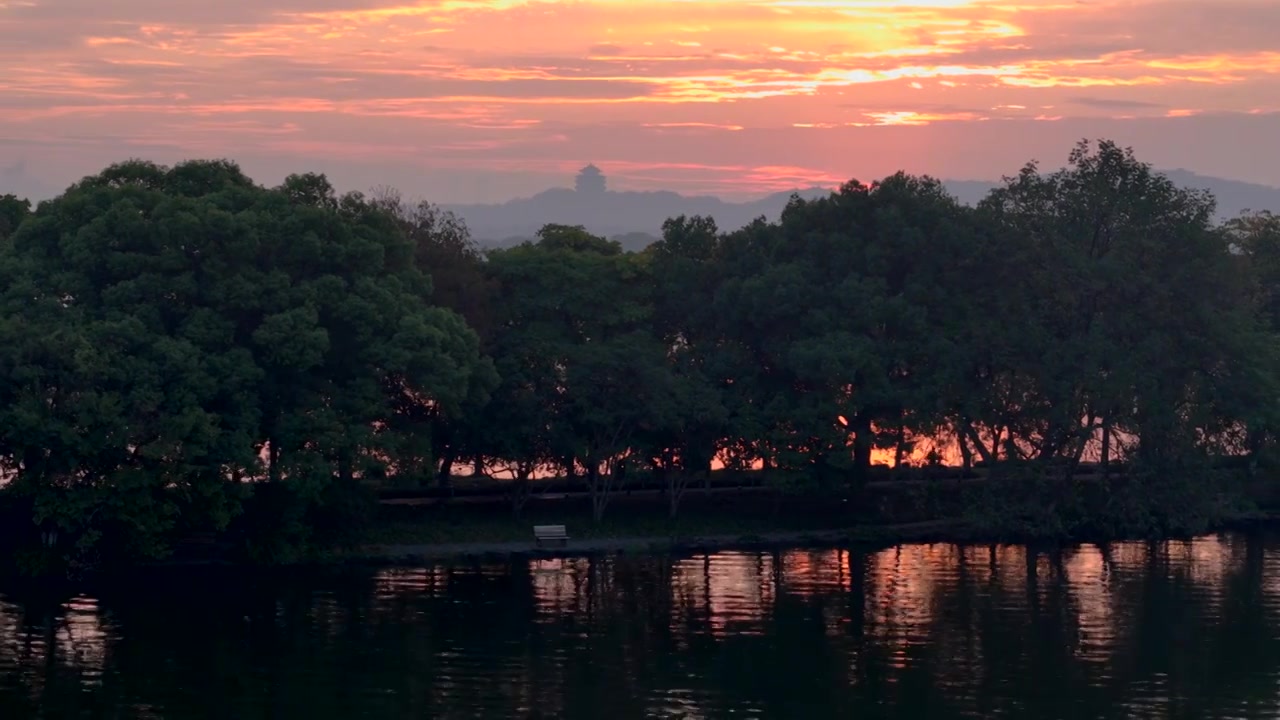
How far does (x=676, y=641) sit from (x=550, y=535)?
12.6 m

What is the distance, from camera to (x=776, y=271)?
5278 cm

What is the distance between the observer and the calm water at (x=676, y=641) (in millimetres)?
31344

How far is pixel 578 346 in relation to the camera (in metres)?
Answer: 51.9

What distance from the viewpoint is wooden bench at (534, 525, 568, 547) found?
161 ft

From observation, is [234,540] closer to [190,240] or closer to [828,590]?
[190,240]

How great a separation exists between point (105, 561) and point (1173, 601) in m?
31.2

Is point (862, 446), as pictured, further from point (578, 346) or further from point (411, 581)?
point (411, 581)

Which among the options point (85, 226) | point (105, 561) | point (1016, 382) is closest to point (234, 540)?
point (105, 561)

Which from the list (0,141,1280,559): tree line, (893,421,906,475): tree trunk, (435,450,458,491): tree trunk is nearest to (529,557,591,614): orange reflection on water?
(0,141,1280,559): tree line

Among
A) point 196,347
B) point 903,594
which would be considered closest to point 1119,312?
point 903,594

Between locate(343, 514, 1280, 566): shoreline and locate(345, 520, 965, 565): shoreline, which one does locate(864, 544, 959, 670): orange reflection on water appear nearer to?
locate(343, 514, 1280, 566): shoreline

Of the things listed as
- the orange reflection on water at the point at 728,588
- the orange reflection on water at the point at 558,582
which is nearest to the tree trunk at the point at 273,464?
the orange reflection on water at the point at 558,582

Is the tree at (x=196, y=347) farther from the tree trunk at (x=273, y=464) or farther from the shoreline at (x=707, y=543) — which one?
the shoreline at (x=707, y=543)

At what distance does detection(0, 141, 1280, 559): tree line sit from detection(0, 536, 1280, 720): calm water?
3952mm
